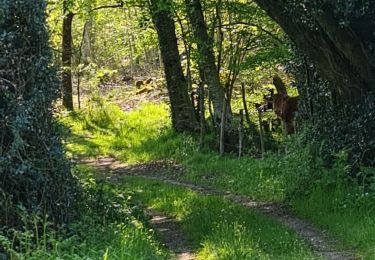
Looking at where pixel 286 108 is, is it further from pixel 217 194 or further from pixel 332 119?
pixel 332 119

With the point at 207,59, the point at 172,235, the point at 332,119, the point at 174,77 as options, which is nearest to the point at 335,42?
the point at 332,119

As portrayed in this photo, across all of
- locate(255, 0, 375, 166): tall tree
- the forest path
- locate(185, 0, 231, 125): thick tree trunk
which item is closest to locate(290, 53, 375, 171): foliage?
locate(255, 0, 375, 166): tall tree

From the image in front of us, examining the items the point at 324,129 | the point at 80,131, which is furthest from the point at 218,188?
the point at 80,131

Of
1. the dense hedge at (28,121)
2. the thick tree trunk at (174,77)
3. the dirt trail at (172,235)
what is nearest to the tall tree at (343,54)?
the dirt trail at (172,235)

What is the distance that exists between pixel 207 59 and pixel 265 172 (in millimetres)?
4287

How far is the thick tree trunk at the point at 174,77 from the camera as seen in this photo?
57.3 ft

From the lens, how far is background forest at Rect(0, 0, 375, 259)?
6785 millimetres

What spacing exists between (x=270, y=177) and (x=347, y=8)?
4.40 metres

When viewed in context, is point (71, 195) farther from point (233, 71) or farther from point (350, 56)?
point (233, 71)

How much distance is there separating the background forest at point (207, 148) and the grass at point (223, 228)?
Answer: 0.03 metres

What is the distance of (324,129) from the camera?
443 inches

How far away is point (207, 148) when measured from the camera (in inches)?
637

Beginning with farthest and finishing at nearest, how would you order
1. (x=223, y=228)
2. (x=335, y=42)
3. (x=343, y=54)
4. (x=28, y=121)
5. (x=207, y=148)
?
(x=207, y=148)
(x=343, y=54)
(x=335, y=42)
(x=223, y=228)
(x=28, y=121)

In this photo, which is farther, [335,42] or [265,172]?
[265,172]
